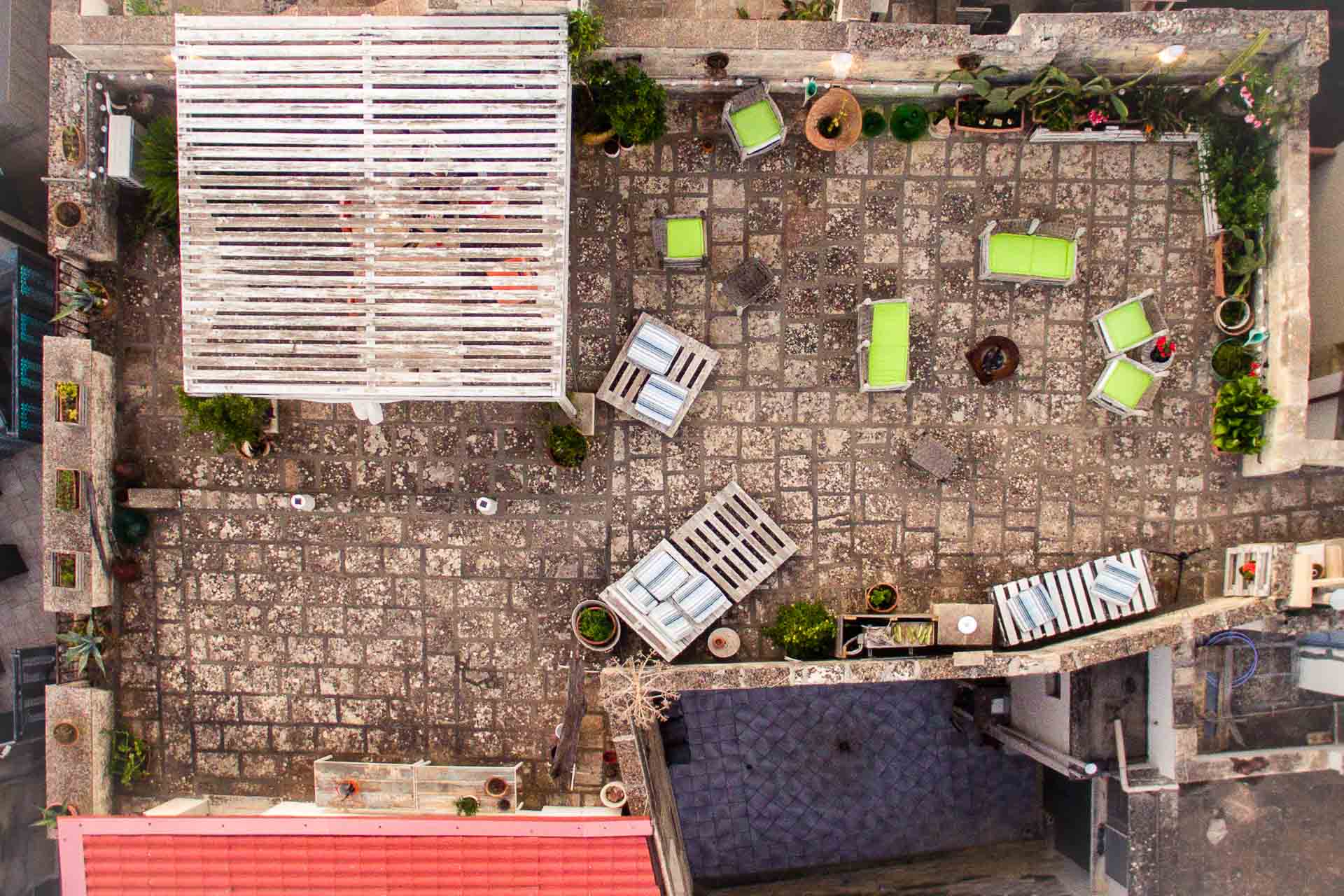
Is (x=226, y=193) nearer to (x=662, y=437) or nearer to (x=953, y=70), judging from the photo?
(x=662, y=437)

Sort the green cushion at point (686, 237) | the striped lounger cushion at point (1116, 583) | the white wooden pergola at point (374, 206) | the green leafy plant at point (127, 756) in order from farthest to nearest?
the green leafy plant at point (127, 756) → the striped lounger cushion at point (1116, 583) → the green cushion at point (686, 237) → the white wooden pergola at point (374, 206)

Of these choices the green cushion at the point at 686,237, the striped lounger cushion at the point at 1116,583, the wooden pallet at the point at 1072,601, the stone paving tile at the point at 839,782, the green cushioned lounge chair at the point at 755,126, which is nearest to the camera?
the green cushioned lounge chair at the point at 755,126

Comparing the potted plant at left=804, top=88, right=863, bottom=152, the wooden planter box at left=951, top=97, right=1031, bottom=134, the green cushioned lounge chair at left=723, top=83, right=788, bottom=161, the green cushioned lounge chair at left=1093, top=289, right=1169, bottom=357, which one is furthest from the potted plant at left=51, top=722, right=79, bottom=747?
the green cushioned lounge chair at left=1093, top=289, right=1169, bottom=357

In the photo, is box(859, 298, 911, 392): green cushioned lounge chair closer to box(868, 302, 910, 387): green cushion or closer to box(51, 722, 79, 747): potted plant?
box(868, 302, 910, 387): green cushion

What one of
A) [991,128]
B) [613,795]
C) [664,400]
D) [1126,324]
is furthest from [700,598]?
[991,128]

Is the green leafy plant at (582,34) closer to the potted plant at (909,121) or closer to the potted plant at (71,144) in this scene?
the potted plant at (909,121)

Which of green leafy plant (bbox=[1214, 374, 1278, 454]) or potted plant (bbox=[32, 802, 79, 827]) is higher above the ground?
green leafy plant (bbox=[1214, 374, 1278, 454])

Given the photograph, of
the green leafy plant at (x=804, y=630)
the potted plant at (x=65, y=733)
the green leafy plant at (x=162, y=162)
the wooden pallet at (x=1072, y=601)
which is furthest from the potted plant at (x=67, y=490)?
the wooden pallet at (x=1072, y=601)
